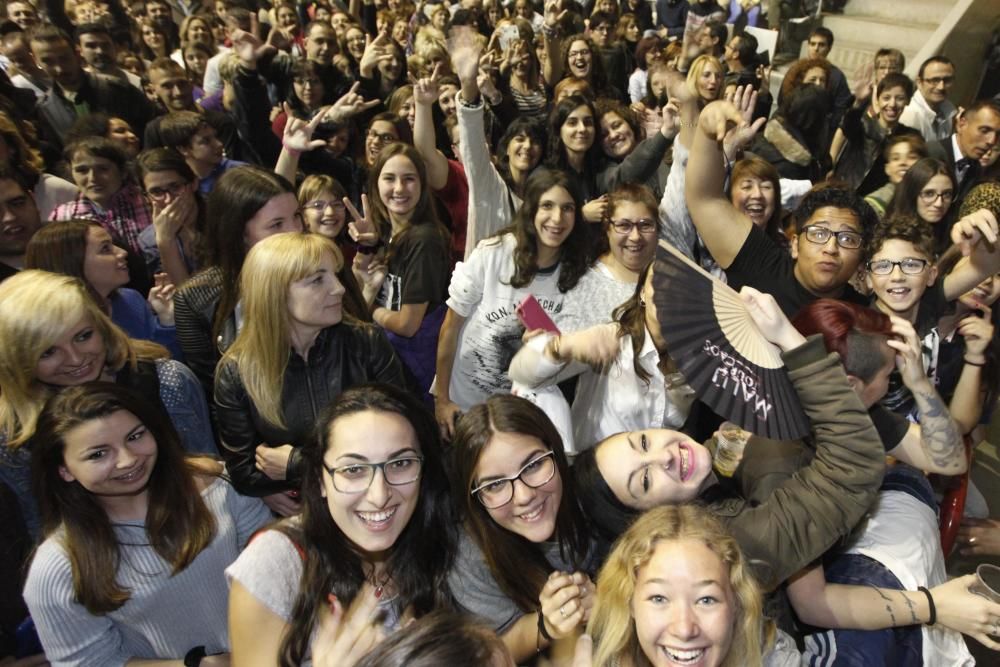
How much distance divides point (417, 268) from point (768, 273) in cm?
156

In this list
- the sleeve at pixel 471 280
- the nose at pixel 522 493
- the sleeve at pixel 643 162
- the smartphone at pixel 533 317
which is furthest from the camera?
the sleeve at pixel 643 162

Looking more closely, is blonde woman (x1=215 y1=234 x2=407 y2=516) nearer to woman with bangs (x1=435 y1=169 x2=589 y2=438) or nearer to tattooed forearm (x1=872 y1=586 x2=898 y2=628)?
woman with bangs (x1=435 y1=169 x2=589 y2=438)

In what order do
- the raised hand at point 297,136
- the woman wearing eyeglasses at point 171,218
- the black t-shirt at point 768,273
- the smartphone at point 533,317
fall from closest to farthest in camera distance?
the smartphone at point 533,317 < the black t-shirt at point 768,273 < the woman wearing eyeglasses at point 171,218 < the raised hand at point 297,136

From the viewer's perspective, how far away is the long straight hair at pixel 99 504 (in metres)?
1.71

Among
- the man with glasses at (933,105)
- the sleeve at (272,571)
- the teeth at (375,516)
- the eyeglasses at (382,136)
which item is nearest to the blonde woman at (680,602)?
the teeth at (375,516)

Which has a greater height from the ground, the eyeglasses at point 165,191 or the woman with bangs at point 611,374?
the eyeglasses at point 165,191

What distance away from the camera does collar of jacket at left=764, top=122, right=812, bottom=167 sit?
16.9ft

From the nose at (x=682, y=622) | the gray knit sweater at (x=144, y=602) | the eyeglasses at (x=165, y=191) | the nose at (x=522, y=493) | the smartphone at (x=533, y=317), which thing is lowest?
the gray knit sweater at (x=144, y=602)

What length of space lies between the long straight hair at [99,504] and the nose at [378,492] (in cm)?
59

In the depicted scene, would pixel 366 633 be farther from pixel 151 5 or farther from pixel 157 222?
pixel 151 5

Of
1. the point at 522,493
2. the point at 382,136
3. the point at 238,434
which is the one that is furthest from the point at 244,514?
the point at 382,136

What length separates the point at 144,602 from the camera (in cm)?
180

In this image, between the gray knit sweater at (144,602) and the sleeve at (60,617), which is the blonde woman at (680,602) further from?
the sleeve at (60,617)

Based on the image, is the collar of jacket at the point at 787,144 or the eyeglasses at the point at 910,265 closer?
the eyeglasses at the point at 910,265
